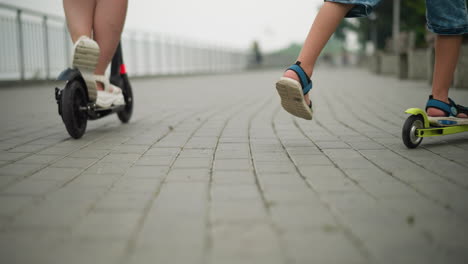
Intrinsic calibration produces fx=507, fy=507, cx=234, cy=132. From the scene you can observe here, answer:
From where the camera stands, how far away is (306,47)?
3195 millimetres

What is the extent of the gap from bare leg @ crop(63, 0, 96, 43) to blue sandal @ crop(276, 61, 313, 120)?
5.41 ft

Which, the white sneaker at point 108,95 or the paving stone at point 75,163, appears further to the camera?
the white sneaker at point 108,95

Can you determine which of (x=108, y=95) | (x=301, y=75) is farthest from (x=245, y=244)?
(x=108, y=95)

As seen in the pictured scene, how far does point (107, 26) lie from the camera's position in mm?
4098

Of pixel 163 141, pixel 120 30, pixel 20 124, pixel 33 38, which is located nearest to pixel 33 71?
pixel 33 38

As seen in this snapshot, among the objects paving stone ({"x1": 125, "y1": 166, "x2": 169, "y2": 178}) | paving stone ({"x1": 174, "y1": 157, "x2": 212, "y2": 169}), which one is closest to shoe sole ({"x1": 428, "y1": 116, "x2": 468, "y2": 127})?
paving stone ({"x1": 174, "y1": 157, "x2": 212, "y2": 169})

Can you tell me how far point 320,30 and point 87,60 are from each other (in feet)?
5.60

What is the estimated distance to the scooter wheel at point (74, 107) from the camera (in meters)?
3.57

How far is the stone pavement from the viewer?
158 centimetres

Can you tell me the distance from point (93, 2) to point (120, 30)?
32 centimetres

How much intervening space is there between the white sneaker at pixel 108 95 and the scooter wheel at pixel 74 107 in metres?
0.16

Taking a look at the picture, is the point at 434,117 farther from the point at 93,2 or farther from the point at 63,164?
the point at 93,2

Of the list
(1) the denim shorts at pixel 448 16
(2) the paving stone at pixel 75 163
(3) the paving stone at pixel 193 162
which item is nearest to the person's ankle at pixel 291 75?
(3) the paving stone at pixel 193 162

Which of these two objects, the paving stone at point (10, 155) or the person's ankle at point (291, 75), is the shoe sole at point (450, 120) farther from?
the paving stone at point (10, 155)
